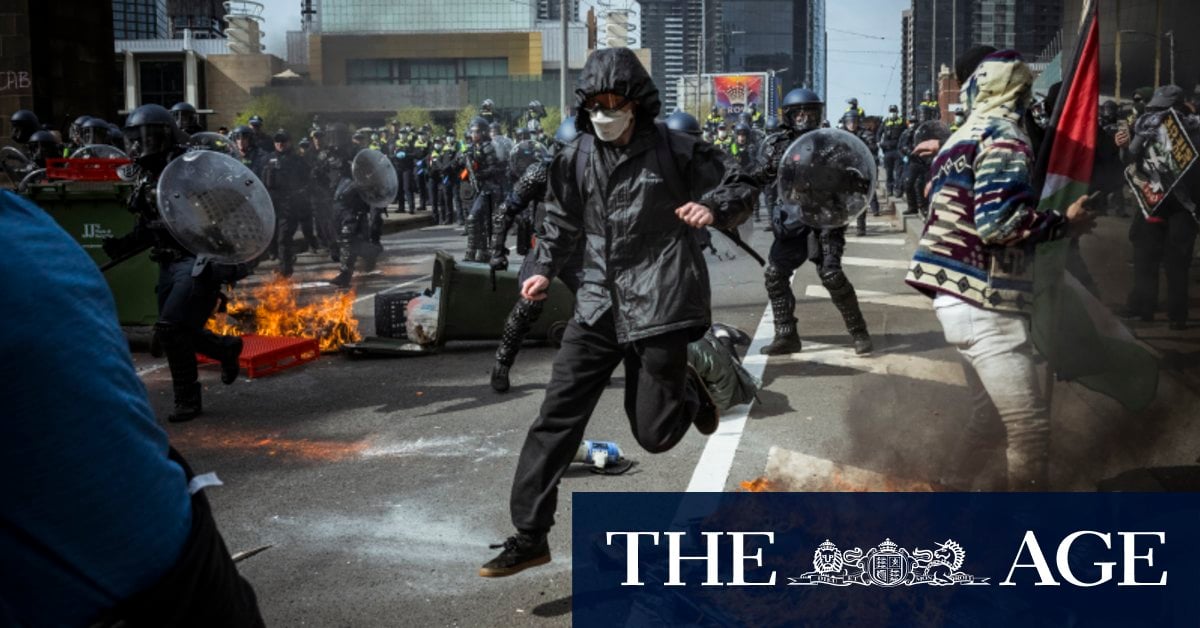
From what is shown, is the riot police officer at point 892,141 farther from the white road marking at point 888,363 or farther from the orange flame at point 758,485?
the orange flame at point 758,485

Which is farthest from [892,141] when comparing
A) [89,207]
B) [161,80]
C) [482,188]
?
[161,80]

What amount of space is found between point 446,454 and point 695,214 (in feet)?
8.61

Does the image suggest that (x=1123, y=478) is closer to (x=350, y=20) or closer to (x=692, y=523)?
(x=692, y=523)

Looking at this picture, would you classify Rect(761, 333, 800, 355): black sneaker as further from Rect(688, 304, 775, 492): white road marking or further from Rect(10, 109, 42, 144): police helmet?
Rect(10, 109, 42, 144): police helmet

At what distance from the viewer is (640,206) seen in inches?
173

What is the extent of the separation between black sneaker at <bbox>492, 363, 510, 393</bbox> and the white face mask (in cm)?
360

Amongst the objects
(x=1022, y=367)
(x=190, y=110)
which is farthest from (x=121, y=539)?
(x=190, y=110)

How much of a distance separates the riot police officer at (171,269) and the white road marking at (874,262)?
33.1 ft

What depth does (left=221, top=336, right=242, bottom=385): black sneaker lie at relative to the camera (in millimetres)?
7902

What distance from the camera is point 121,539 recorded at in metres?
1.67

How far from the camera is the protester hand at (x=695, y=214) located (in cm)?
421

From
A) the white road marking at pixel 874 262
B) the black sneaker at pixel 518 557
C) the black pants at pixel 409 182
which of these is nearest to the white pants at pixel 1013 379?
the black sneaker at pixel 518 557

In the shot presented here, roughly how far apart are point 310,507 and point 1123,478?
354 centimetres

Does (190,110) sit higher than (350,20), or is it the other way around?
(350,20)
